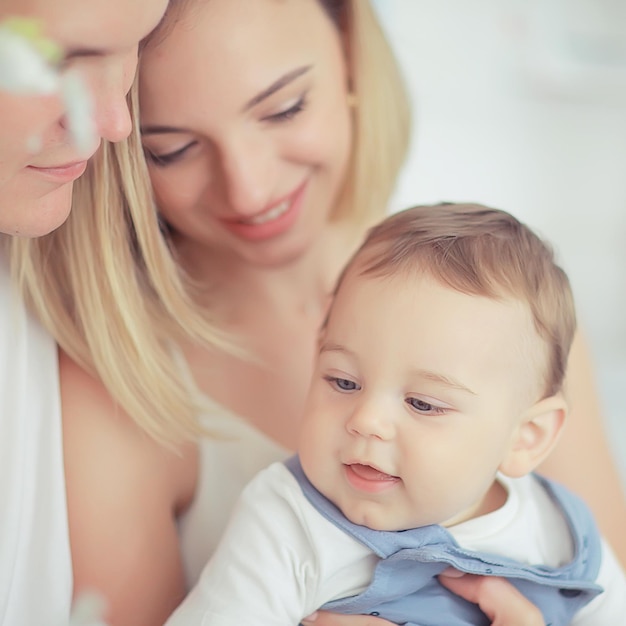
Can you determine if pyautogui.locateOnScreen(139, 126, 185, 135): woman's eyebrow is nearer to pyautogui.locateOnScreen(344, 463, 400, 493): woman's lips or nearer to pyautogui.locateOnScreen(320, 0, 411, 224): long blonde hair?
pyautogui.locateOnScreen(320, 0, 411, 224): long blonde hair

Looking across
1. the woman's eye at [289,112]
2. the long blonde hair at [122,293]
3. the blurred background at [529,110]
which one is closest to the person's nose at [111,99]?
the long blonde hair at [122,293]

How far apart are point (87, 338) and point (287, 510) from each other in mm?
334

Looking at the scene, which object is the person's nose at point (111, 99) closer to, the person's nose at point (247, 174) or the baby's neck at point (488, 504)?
the person's nose at point (247, 174)

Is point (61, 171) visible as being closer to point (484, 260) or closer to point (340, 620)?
point (484, 260)

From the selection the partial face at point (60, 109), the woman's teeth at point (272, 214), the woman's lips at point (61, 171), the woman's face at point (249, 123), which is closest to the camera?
the partial face at point (60, 109)

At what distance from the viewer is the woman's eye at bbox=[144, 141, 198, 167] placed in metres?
1.17

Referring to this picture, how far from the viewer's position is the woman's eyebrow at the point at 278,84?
1.13 metres

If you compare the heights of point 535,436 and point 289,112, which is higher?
point 289,112

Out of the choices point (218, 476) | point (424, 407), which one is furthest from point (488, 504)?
point (218, 476)

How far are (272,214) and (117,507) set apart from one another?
1.40ft

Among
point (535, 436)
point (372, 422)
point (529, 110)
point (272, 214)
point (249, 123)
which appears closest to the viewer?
point (372, 422)

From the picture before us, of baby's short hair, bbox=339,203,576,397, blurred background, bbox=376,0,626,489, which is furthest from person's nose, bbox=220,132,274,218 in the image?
blurred background, bbox=376,0,626,489

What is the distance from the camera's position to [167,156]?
119 cm

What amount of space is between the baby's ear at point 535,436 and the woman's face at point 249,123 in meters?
0.43
